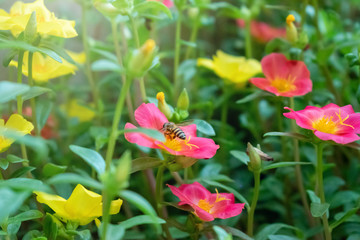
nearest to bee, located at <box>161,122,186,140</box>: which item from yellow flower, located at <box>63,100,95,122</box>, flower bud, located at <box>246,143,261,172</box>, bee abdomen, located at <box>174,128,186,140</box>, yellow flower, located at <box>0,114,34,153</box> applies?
bee abdomen, located at <box>174,128,186,140</box>

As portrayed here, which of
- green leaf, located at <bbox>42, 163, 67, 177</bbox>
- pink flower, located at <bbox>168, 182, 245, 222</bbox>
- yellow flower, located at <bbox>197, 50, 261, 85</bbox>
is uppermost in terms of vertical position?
yellow flower, located at <bbox>197, 50, 261, 85</bbox>

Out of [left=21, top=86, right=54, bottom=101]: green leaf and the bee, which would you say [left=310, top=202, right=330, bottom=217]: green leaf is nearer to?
the bee

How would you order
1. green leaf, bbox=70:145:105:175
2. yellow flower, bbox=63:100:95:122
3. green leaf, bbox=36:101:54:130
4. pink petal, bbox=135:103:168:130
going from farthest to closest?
yellow flower, bbox=63:100:95:122 → green leaf, bbox=36:101:54:130 → pink petal, bbox=135:103:168:130 → green leaf, bbox=70:145:105:175

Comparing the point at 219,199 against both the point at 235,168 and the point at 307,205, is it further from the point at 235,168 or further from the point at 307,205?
the point at 235,168

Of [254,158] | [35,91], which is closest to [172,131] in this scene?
[254,158]

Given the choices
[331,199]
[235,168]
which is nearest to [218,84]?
[235,168]

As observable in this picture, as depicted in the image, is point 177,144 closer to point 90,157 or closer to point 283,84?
point 90,157
